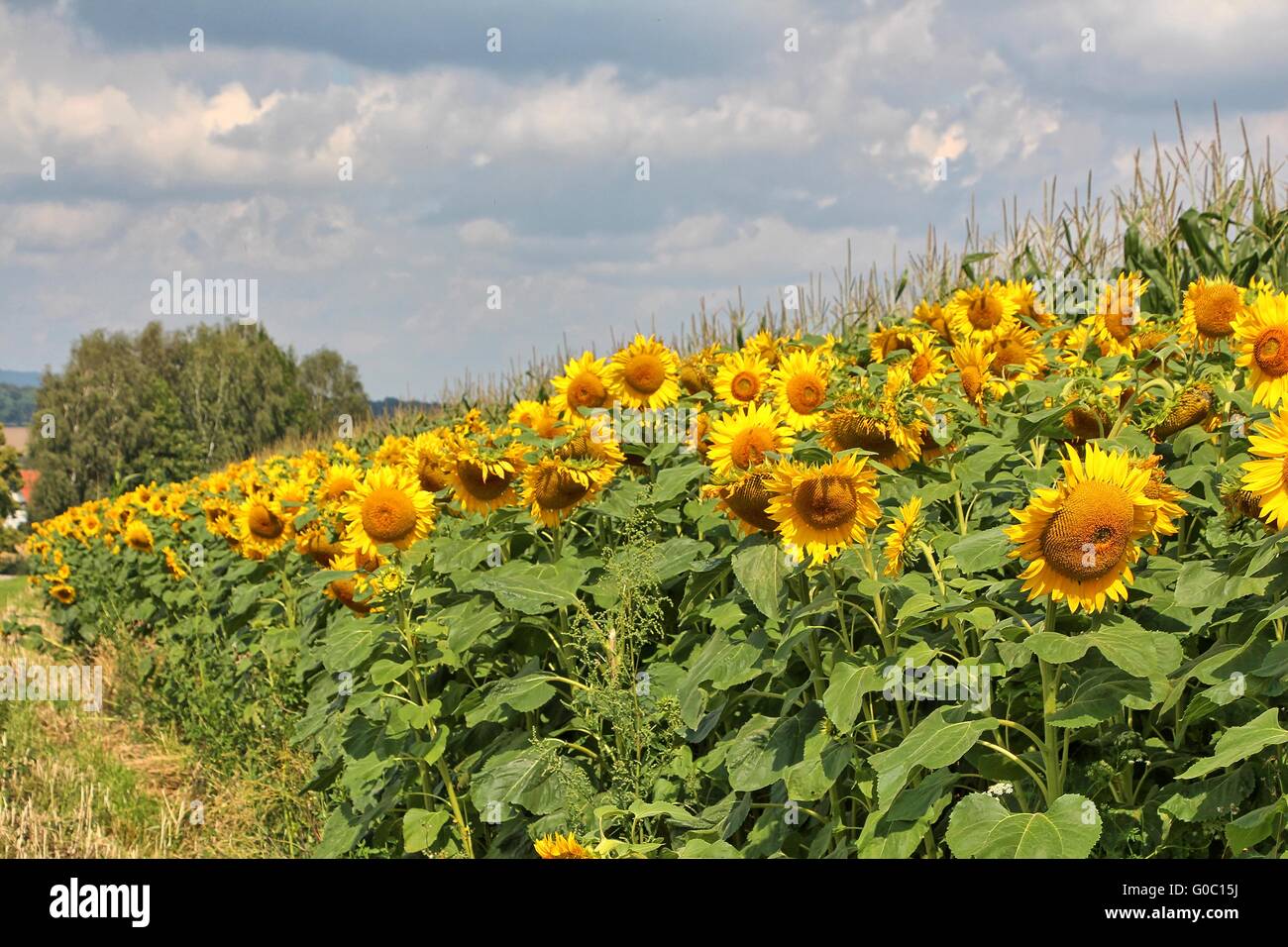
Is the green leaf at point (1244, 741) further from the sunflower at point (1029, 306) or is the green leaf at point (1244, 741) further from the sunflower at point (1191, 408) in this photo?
the sunflower at point (1029, 306)

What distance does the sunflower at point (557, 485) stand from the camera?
13.7 ft

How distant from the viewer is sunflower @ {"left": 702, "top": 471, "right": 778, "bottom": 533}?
3113 mm

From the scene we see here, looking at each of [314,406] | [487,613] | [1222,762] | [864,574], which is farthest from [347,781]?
[314,406]

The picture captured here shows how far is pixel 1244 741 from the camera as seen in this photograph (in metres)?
2.31

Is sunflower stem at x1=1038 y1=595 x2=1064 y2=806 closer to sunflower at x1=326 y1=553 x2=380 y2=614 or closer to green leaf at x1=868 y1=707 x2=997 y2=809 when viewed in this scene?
green leaf at x1=868 y1=707 x2=997 y2=809

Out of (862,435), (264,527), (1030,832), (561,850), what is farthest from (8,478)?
(1030,832)

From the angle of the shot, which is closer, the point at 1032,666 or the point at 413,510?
the point at 1032,666

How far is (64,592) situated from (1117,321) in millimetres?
12548

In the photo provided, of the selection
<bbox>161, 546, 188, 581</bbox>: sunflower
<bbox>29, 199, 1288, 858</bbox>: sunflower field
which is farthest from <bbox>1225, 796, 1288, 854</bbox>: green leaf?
<bbox>161, 546, 188, 581</bbox>: sunflower

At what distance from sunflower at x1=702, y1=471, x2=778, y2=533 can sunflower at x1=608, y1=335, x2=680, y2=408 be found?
2.05 m

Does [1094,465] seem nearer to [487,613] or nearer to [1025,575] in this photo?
[1025,575]

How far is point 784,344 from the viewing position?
225 inches

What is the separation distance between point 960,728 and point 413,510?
8.91 feet
